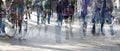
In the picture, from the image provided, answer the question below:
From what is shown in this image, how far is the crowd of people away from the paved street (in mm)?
228

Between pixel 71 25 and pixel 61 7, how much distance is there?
1040mm

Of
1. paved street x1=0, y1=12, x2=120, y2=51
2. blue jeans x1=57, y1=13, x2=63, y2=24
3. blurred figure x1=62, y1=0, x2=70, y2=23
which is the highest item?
blurred figure x1=62, y1=0, x2=70, y2=23

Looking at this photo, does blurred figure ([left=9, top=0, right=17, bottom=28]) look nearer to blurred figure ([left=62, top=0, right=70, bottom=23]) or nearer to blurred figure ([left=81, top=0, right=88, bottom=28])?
blurred figure ([left=62, top=0, right=70, bottom=23])

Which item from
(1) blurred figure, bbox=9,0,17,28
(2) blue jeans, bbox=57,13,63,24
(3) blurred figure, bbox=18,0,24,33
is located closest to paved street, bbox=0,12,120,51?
(2) blue jeans, bbox=57,13,63,24

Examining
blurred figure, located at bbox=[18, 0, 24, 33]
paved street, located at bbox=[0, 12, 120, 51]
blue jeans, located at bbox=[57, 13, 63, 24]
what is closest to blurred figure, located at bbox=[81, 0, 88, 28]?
paved street, located at bbox=[0, 12, 120, 51]

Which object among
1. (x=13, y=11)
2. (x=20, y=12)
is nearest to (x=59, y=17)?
(x=20, y=12)

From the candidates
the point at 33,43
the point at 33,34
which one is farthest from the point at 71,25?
the point at 33,43

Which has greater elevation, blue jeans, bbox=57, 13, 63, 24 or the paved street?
blue jeans, bbox=57, 13, 63, 24

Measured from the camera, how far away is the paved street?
27.8 feet

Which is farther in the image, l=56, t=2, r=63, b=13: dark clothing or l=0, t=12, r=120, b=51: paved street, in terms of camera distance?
l=56, t=2, r=63, b=13: dark clothing

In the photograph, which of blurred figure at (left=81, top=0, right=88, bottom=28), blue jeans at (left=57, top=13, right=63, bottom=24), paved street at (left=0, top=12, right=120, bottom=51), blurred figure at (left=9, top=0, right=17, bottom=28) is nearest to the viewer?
paved street at (left=0, top=12, right=120, bottom=51)

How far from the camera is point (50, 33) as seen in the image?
10.5 m

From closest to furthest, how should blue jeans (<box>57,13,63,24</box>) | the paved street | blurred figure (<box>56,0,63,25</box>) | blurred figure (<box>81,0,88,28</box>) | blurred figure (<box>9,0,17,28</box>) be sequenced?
the paved street
blurred figure (<box>9,0,17,28</box>)
blurred figure (<box>56,0,63,25</box>)
blue jeans (<box>57,13,63,24</box>)
blurred figure (<box>81,0,88,28</box>)

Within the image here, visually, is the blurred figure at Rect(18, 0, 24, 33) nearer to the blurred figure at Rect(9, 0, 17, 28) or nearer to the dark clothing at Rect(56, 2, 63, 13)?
the blurred figure at Rect(9, 0, 17, 28)
